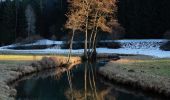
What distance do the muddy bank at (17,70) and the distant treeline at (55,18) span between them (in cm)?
3913

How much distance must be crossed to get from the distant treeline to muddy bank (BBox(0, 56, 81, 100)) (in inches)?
1540

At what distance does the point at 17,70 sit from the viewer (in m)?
43.0

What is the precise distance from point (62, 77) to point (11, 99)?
17.1 m

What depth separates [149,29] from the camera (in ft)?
325

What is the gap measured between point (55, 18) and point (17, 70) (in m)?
71.1

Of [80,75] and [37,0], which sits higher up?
[37,0]

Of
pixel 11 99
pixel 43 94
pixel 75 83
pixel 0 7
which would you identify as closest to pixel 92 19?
pixel 75 83

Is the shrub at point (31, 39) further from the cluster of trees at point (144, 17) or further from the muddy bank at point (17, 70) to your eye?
the muddy bank at point (17, 70)

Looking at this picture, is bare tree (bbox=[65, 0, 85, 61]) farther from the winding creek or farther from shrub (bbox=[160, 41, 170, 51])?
shrub (bbox=[160, 41, 170, 51])

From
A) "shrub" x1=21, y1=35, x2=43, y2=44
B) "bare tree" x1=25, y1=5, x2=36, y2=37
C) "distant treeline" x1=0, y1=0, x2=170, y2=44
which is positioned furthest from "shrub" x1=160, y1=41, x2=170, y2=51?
"bare tree" x1=25, y1=5, x2=36, y2=37

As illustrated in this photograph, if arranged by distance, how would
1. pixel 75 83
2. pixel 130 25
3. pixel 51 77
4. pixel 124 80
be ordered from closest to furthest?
pixel 124 80 < pixel 75 83 < pixel 51 77 < pixel 130 25

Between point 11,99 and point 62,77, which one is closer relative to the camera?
point 11,99

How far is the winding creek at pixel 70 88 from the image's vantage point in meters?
30.5

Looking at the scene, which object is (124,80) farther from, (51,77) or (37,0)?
(37,0)
